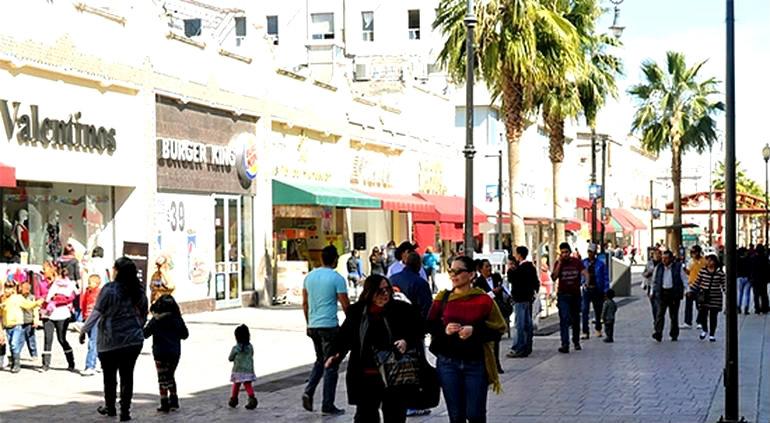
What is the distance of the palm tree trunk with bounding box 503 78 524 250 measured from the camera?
1283 inches

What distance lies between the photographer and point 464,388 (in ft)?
33.0

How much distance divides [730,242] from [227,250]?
71.8 feet

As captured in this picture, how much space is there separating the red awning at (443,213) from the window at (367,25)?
48.4 ft

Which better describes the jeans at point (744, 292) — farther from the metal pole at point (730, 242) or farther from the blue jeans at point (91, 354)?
the metal pole at point (730, 242)

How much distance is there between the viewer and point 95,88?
87.3ft

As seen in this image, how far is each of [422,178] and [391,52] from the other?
48.3 feet

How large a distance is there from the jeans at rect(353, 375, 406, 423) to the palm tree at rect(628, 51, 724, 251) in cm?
5184

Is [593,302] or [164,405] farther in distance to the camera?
[593,302]

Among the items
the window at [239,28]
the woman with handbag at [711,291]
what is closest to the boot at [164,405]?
the woman with handbag at [711,291]

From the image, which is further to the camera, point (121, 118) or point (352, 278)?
point (352, 278)

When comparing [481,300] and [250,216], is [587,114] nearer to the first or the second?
[250,216]

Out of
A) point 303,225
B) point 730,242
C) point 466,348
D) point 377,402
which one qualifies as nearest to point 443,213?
point 303,225

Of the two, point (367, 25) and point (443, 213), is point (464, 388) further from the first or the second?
point (367, 25)

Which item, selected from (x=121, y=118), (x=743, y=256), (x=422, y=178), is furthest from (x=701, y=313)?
(x=422, y=178)
